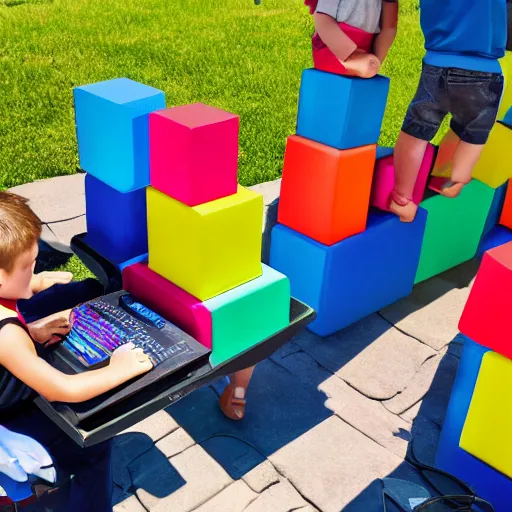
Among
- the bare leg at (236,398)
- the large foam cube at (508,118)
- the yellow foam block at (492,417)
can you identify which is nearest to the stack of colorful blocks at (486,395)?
the yellow foam block at (492,417)

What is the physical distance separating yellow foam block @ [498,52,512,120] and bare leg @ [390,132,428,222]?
1.98 feet

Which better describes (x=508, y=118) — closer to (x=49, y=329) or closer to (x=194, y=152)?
(x=194, y=152)

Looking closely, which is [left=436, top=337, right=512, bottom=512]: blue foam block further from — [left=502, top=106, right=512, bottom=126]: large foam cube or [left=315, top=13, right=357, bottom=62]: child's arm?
[left=502, top=106, right=512, bottom=126]: large foam cube

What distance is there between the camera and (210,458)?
2402 mm

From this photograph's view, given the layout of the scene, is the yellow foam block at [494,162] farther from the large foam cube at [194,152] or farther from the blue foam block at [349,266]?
the large foam cube at [194,152]

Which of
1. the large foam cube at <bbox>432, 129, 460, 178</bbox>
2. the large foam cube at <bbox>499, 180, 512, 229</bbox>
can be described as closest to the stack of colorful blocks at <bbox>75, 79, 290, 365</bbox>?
the large foam cube at <bbox>499, 180, 512, 229</bbox>

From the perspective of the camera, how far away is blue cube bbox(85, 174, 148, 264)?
2326 millimetres

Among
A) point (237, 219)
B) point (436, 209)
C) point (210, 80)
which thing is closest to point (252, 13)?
point (210, 80)

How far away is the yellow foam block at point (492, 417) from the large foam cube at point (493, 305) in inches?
2.3

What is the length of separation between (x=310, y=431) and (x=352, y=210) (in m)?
0.94

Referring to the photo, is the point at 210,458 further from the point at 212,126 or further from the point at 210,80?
the point at 210,80

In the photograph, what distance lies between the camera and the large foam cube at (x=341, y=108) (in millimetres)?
2598

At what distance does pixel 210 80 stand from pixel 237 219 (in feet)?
14.0

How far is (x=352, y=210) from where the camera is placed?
2859mm
